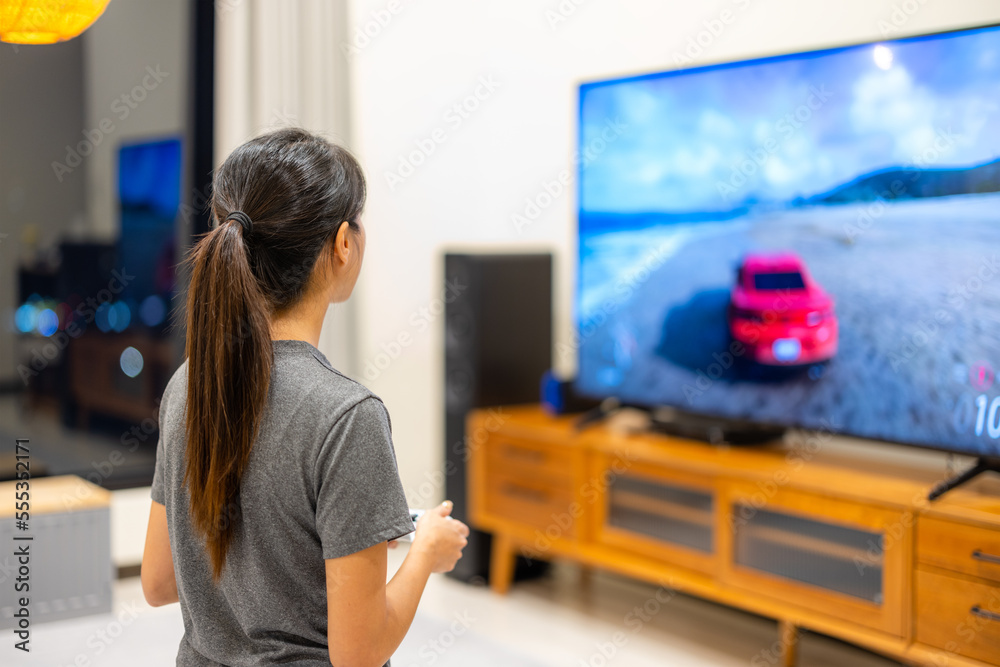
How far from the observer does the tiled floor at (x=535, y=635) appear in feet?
9.38

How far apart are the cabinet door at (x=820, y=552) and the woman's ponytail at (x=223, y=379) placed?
1.88m

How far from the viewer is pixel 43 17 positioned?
1704mm

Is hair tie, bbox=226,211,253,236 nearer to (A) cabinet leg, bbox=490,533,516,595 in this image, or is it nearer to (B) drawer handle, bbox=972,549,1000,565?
(B) drawer handle, bbox=972,549,1000,565

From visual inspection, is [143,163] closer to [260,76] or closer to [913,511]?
[260,76]

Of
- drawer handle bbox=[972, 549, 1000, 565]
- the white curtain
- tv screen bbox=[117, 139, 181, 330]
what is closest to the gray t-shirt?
drawer handle bbox=[972, 549, 1000, 565]

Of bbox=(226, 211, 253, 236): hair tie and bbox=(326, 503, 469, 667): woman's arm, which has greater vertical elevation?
bbox=(226, 211, 253, 236): hair tie

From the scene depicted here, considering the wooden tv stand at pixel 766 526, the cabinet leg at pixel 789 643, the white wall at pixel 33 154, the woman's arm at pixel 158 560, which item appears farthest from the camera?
the white wall at pixel 33 154

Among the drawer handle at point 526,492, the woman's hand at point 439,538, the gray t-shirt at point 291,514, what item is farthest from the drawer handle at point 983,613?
the gray t-shirt at point 291,514

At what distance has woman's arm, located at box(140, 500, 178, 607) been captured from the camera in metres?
1.23

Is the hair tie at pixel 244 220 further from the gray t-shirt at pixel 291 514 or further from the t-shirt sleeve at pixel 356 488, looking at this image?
the t-shirt sleeve at pixel 356 488

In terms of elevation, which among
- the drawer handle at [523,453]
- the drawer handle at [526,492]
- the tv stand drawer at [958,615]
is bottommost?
the tv stand drawer at [958,615]

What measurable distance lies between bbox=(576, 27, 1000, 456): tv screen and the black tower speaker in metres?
0.30

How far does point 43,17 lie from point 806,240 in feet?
6.77

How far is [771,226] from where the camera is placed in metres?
2.79
